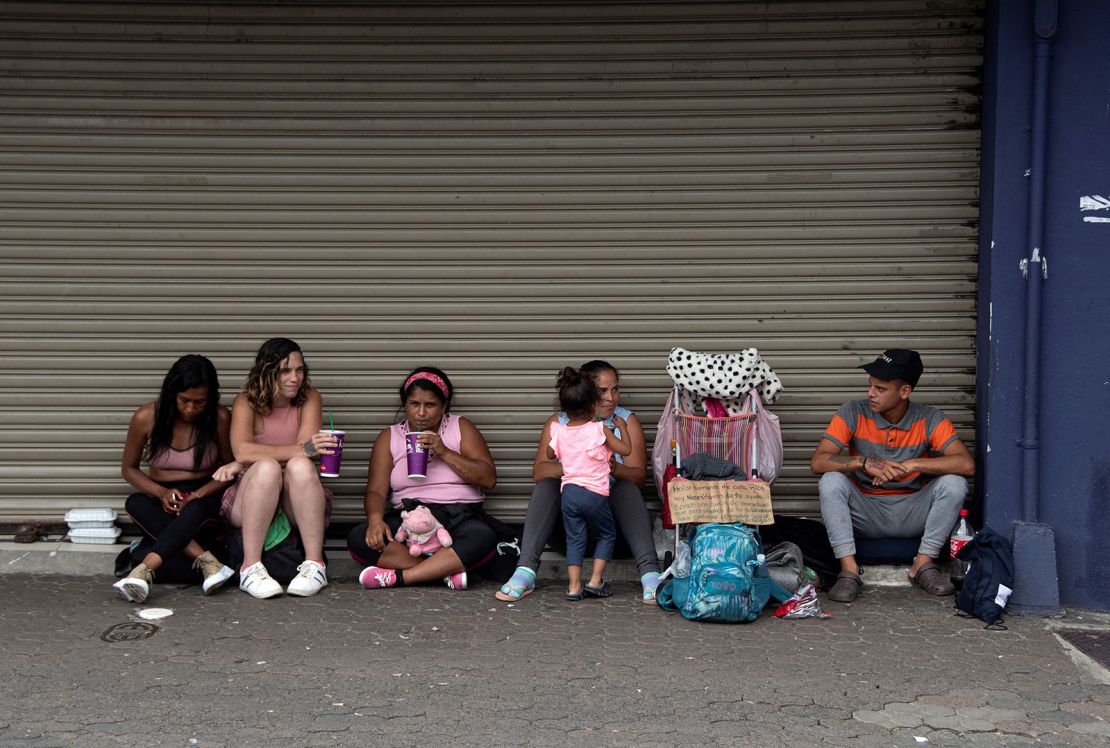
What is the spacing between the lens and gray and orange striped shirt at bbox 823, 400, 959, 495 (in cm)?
634

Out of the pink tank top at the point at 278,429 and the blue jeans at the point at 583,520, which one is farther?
the pink tank top at the point at 278,429

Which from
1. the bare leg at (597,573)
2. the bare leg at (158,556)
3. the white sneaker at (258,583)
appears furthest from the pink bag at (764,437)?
the bare leg at (158,556)

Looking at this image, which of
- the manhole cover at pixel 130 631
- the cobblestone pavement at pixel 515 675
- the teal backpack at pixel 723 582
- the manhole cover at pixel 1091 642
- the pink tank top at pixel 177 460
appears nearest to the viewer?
the cobblestone pavement at pixel 515 675

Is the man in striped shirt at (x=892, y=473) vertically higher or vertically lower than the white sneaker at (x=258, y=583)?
higher

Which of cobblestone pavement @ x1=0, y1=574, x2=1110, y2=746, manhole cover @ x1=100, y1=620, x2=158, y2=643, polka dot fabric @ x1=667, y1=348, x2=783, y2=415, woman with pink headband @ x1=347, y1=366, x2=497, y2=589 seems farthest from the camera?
polka dot fabric @ x1=667, y1=348, x2=783, y2=415

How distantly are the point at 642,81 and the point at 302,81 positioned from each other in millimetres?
1992

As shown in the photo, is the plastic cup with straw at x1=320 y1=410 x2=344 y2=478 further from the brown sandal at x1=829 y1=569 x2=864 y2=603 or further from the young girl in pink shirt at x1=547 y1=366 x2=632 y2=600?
the brown sandal at x1=829 y1=569 x2=864 y2=603

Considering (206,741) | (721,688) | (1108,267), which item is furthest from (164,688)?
(1108,267)

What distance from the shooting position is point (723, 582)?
18.5 ft

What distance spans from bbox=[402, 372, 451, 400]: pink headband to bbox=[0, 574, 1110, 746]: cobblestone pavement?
111cm

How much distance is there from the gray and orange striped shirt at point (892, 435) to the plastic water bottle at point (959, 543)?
30 centimetres

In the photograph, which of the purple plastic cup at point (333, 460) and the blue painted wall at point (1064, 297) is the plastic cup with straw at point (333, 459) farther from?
the blue painted wall at point (1064, 297)

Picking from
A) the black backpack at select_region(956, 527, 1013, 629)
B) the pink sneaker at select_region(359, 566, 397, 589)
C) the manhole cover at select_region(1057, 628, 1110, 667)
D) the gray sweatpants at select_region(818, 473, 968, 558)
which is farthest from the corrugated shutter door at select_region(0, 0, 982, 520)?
the manhole cover at select_region(1057, 628, 1110, 667)

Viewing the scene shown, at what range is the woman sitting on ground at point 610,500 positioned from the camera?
20.4ft
